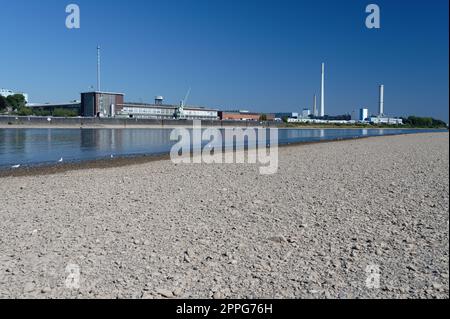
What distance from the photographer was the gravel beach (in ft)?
15.3

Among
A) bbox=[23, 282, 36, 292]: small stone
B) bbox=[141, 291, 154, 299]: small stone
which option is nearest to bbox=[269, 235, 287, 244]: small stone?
bbox=[141, 291, 154, 299]: small stone

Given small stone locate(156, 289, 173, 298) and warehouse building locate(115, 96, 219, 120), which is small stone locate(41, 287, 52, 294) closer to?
small stone locate(156, 289, 173, 298)

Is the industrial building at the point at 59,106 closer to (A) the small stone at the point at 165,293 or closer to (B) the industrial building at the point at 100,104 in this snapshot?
(B) the industrial building at the point at 100,104

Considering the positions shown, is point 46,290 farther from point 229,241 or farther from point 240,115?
point 240,115

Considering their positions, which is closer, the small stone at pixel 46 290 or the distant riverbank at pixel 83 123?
the small stone at pixel 46 290

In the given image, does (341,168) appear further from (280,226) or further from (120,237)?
(120,237)

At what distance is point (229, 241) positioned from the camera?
6297mm

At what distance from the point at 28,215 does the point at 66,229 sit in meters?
1.62

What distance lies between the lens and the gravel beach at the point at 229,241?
466cm

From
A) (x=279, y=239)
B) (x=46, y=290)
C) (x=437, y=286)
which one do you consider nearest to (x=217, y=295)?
(x=46, y=290)

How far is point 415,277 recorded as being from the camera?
477 cm

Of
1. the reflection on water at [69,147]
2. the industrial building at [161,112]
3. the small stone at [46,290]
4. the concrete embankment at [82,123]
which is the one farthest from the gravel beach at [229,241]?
the industrial building at [161,112]
